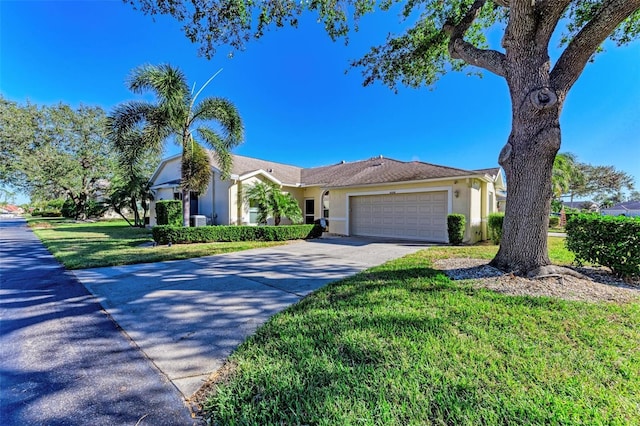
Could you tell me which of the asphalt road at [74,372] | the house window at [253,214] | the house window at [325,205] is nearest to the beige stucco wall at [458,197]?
the house window at [325,205]

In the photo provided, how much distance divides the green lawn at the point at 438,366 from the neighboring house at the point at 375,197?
29.3ft

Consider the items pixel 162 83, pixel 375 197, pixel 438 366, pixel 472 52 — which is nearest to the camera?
pixel 438 366

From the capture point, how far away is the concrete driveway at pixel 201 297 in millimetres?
2930

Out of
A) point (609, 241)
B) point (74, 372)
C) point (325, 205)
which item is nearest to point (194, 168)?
point (325, 205)

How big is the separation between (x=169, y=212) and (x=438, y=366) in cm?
1526

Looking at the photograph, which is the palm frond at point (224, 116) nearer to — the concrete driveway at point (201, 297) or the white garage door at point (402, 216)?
the concrete driveway at point (201, 297)

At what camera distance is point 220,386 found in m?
2.30

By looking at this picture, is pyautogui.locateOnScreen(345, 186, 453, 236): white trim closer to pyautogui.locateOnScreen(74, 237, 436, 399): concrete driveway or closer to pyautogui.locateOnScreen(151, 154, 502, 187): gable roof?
pyautogui.locateOnScreen(151, 154, 502, 187): gable roof

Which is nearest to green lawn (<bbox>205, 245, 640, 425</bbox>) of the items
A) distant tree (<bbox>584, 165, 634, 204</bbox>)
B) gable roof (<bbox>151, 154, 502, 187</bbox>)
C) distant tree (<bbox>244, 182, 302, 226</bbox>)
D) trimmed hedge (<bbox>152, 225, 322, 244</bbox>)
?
trimmed hedge (<bbox>152, 225, 322, 244</bbox>)

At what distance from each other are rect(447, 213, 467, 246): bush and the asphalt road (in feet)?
37.9

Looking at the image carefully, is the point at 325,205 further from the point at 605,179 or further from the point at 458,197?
the point at 605,179

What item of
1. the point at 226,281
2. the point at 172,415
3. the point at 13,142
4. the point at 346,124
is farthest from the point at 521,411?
the point at 13,142

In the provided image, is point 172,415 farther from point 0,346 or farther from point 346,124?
point 346,124

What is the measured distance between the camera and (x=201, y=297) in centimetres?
472
